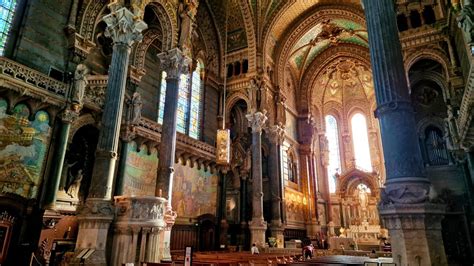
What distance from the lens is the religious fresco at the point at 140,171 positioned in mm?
13328

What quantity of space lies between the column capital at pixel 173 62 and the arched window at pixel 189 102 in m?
4.08

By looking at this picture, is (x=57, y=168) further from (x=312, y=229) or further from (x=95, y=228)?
(x=312, y=229)

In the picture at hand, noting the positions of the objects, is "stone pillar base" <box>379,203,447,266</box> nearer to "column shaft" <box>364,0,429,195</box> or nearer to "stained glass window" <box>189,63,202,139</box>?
"column shaft" <box>364,0,429,195</box>

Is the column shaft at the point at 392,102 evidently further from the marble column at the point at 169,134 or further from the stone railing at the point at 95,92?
the stone railing at the point at 95,92

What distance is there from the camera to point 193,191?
16422 mm

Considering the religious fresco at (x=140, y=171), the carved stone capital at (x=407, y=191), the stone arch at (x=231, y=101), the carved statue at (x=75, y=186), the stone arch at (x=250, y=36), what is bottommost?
the carved stone capital at (x=407, y=191)

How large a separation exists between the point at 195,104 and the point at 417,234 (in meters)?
14.8

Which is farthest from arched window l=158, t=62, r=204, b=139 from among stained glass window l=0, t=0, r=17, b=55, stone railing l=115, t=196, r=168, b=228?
stone railing l=115, t=196, r=168, b=228

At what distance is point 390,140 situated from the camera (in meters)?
6.21

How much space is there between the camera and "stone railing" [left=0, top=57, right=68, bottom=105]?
988 cm

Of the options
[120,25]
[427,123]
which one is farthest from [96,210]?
[427,123]

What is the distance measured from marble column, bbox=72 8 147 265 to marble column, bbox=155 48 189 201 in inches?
79.6

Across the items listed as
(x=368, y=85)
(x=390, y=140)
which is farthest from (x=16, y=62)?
(x=368, y=85)

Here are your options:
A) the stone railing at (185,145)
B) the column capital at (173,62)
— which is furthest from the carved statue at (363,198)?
the column capital at (173,62)
